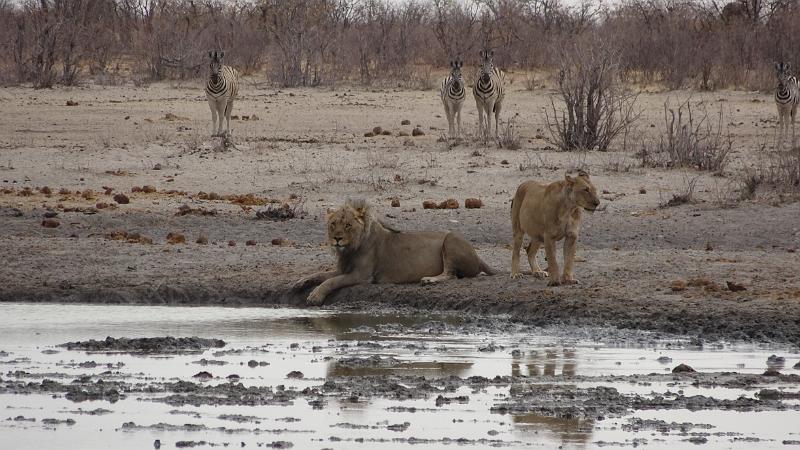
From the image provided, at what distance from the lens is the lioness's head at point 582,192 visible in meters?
11.0

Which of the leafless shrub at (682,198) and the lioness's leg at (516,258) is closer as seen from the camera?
the lioness's leg at (516,258)

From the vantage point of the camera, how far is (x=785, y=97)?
2525 cm

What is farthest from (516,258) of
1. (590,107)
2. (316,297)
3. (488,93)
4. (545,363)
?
(488,93)

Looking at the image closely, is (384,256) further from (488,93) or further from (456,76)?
(456,76)

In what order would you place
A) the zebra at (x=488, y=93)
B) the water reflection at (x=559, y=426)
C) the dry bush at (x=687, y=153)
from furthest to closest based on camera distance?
the zebra at (x=488, y=93) → the dry bush at (x=687, y=153) → the water reflection at (x=559, y=426)

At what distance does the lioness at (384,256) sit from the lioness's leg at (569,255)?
3.08 ft

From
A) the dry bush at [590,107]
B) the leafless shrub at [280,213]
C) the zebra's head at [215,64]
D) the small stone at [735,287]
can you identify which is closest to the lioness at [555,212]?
the small stone at [735,287]

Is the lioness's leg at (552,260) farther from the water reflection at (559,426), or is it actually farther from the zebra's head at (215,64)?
the zebra's head at (215,64)

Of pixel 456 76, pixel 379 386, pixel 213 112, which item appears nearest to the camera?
pixel 379 386

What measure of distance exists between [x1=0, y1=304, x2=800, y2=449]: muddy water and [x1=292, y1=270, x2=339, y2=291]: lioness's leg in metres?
0.98

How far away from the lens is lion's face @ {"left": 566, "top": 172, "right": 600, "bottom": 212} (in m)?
11.0

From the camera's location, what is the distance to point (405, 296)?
1215 centimetres

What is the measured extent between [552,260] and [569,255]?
0.54 feet

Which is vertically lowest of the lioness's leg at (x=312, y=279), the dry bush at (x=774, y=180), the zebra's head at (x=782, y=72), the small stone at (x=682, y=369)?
the lioness's leg at (x=312, y=279)
